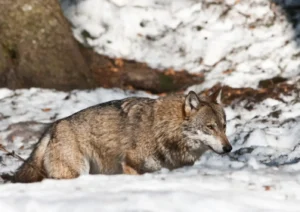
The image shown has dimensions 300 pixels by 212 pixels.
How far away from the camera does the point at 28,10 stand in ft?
35.2

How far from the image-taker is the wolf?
741 cm

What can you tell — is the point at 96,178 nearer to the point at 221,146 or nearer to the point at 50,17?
the point at 221,146

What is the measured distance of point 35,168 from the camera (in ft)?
24.3

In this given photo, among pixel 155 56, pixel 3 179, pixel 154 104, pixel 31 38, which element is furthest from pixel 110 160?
pixel 155 56

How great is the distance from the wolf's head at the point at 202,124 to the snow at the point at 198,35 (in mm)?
3554

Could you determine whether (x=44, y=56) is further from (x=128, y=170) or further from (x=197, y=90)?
(x=128, y=170)

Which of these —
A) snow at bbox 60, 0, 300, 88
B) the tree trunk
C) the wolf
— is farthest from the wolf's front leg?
snow at bbox 60, 0, 300, 88

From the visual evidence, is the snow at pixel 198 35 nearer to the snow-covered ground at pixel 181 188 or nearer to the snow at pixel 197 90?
the snow at pixel 197 90

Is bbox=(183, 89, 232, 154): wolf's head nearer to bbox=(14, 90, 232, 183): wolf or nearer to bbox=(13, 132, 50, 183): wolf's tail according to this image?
bbox=(14, 90, 232, 183): wolf

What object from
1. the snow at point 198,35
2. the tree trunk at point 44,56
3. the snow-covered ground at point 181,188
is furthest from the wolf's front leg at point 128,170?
the snow at point 198,35

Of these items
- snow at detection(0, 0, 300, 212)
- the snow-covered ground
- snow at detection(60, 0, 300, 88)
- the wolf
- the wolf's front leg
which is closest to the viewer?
the snow-covered ground

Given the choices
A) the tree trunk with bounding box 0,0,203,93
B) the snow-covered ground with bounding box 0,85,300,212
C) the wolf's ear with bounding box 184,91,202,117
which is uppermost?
the tree trunk with bounding box 0,0,203,93

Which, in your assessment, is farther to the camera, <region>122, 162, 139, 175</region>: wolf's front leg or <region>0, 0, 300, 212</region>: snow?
<region>122, 162, 139, 175</region>: wolf's front leg

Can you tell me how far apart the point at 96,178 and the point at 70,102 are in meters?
3.88
